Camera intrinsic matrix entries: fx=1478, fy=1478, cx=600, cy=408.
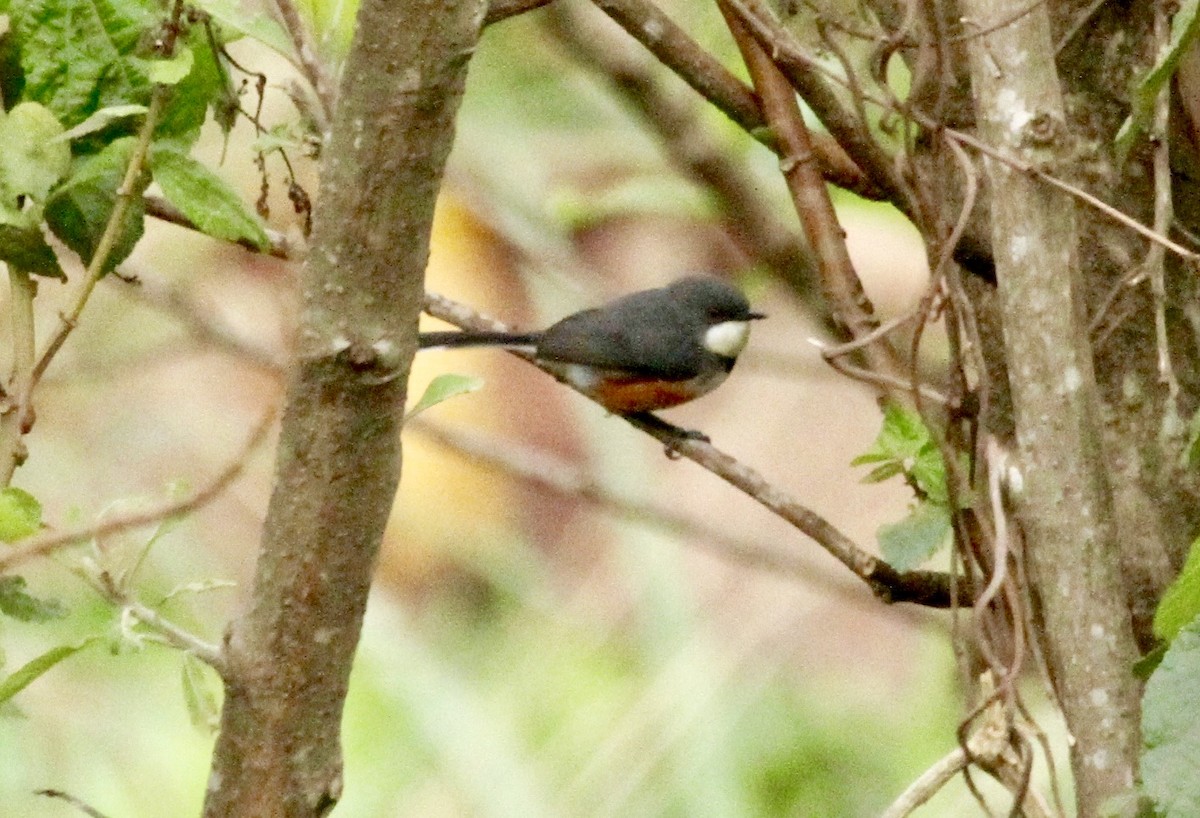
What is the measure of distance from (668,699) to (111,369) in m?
1.41

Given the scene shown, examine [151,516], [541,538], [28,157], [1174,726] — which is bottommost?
[1174,726]

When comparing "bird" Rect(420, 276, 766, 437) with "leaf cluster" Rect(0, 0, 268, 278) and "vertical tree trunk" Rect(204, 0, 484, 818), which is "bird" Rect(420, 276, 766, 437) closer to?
"leaf cluster" Rect(0, 0, 268, 278)

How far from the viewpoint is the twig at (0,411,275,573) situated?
837 millimetres

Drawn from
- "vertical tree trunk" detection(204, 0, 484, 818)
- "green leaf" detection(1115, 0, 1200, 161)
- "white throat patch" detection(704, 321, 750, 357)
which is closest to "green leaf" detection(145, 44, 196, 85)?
"vertical tree trunk" detection(204, 0, 484, 818)

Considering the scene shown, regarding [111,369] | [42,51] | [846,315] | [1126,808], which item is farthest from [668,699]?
[42,51]

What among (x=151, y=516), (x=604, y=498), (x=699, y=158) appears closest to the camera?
(x=151, y=516)

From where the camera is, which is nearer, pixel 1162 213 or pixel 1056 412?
pixel 1056 412

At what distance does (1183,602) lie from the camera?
121cm

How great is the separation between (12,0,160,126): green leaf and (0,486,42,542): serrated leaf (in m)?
0.37

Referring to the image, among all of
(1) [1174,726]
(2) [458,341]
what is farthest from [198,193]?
(2) [458,341]

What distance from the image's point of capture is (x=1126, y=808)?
49.8 inches

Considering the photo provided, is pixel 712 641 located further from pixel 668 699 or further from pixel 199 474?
pixel 199 474

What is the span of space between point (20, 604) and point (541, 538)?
11.2 ft

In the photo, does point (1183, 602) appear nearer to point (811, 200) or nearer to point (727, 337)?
point (811, 200)
